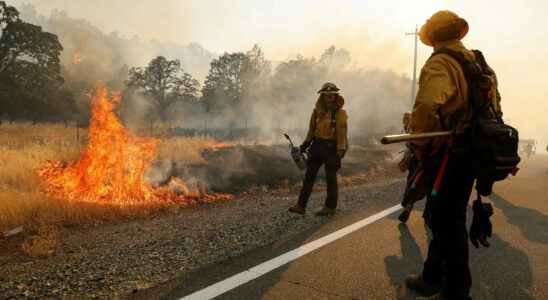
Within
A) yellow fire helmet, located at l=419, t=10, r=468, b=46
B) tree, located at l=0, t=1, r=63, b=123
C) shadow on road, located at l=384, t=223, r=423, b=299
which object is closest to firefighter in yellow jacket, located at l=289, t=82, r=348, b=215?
shadow on road, located at l=384, t=223, r=423, b=299

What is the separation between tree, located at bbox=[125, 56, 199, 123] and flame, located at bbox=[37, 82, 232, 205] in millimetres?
32378

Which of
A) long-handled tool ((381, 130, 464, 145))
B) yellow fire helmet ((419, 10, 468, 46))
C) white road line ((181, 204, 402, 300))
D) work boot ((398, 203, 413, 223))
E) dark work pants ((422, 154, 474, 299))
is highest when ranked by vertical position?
yellow fire helmet ((419, 10, 468, 46))

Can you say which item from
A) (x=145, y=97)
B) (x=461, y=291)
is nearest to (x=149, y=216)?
(x=461, y=291)

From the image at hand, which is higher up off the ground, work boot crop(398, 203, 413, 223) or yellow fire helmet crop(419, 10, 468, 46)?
yellow fire helmet crop(419, 10, 468, 46)

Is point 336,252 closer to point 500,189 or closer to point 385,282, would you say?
point 385,282

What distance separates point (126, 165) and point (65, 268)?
203 inches

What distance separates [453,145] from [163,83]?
1581 inches

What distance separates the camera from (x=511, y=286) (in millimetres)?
2811

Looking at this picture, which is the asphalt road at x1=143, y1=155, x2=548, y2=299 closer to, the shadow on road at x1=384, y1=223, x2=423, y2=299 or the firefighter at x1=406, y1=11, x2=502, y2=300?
the shadow on road at x1=384, y1=223, x2=423, y2=299

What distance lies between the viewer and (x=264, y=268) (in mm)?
3031

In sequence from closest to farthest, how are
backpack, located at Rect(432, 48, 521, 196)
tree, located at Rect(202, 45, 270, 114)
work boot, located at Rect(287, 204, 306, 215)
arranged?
1. backpack, located at Rect(432, 48, 521, 196)
2. work boot, located at Rect(287, 204, 306, 215)
3. tree, located at Rect(202, 45, 270, 114)

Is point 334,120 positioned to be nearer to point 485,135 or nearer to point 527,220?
point 485,135

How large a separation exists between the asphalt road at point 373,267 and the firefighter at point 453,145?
0.52 metres

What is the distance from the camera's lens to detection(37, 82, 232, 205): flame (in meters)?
6.89
